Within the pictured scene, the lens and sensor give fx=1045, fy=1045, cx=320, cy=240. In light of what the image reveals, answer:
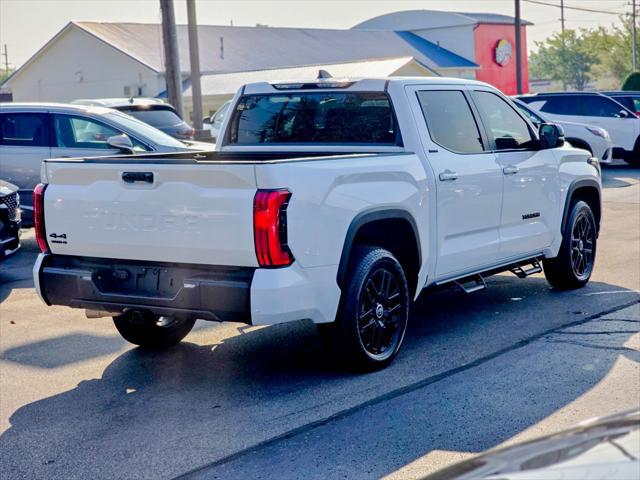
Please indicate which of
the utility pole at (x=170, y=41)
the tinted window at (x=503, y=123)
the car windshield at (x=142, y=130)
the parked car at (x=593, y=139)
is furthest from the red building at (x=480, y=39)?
the tinted window at (x=503, y=123)

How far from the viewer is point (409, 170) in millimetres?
6926

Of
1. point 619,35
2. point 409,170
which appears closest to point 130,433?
point 409,170

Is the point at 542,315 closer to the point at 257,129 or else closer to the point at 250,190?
the point at 257,129

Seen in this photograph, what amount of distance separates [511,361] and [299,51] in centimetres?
5026

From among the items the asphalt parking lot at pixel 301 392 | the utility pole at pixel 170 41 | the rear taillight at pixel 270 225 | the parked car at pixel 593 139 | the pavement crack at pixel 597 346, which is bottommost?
the pavement crack at pixel 597 346

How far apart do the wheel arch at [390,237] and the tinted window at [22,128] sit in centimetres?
710

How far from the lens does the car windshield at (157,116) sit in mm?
19500

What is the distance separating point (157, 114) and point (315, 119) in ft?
41.2

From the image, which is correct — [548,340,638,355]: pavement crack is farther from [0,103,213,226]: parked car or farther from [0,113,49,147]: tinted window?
[0,113,49,147]: tinted window

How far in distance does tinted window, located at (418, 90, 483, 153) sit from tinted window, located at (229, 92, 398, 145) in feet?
1.08

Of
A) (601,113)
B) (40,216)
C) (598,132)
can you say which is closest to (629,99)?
(601,113)

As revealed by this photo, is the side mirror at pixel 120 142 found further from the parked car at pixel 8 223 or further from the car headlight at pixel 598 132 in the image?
the car headlight at pixel 598 132

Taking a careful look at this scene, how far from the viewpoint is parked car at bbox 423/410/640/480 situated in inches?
92.0

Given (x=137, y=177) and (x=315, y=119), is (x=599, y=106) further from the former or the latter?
(x=137, y=177)
